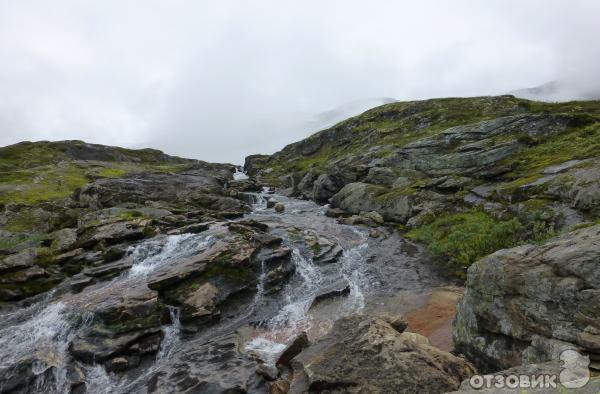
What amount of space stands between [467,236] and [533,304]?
18.4m

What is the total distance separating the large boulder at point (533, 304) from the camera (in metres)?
10.8

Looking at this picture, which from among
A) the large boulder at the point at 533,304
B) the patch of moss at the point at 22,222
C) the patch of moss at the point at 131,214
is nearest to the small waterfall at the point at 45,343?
the patch of moss at the point at 131,214

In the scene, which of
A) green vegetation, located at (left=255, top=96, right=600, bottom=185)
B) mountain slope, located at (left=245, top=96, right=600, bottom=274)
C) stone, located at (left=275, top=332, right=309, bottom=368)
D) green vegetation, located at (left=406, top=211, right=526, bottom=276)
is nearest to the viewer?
stone, located at (left=275, top=332, right=309, bottom=368)

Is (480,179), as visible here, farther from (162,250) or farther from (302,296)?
(162,250)

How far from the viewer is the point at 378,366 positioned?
44.8 ft

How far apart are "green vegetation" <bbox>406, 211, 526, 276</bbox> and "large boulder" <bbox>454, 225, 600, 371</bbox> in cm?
1312

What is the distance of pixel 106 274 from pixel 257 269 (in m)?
11.5

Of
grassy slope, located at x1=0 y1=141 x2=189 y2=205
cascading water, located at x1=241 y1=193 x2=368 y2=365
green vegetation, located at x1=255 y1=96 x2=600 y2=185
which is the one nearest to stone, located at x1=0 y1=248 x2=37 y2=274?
cascading water, located at x1=241 y1=193 x2=368 y2=365

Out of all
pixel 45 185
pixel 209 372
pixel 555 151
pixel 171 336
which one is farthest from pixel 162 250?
pixel 45 185

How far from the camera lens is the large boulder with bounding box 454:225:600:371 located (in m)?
10.8

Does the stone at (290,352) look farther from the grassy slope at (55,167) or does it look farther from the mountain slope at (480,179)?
the grassy slope at (55,167)

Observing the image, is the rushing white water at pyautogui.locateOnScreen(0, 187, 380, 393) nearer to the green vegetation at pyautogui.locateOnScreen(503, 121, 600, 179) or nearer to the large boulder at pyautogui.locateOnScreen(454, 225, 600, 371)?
the large boulder at pyautogui.locateOnScreen(454, 225, 600, 371)

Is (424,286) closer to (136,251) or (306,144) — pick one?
(136,251)

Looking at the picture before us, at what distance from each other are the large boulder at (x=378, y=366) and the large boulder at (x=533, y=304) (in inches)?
57.0
